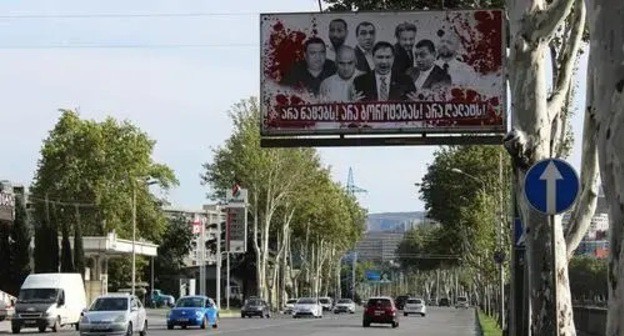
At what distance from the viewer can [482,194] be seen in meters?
67.1

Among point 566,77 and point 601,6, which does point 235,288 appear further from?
point 601,6

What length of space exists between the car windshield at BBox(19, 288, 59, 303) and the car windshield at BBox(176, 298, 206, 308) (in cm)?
555

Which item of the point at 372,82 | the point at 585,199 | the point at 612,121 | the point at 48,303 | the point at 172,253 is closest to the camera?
the point at 612,121

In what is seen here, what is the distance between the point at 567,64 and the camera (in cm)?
1670

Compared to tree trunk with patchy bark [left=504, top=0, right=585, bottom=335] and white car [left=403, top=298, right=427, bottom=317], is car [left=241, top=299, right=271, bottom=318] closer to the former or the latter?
white car [left=403, top=298, right=427, bottom=317]

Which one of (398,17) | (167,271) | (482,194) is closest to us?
(398,17)

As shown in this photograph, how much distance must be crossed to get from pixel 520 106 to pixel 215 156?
7569cm

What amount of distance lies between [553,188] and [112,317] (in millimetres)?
23952

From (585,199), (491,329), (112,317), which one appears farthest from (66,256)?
(585,199)

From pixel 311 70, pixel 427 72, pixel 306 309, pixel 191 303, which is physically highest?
pixel 311 70

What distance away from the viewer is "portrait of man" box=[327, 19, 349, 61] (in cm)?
2541

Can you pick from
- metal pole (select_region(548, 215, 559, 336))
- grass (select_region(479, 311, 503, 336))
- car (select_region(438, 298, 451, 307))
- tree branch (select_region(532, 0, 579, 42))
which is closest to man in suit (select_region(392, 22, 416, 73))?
tree branch (select_region(532, 0, 579, 42))

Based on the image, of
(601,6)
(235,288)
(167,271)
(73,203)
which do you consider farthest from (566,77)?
(235,288)

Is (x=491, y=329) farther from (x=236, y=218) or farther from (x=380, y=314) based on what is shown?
(x=236, y=218)
